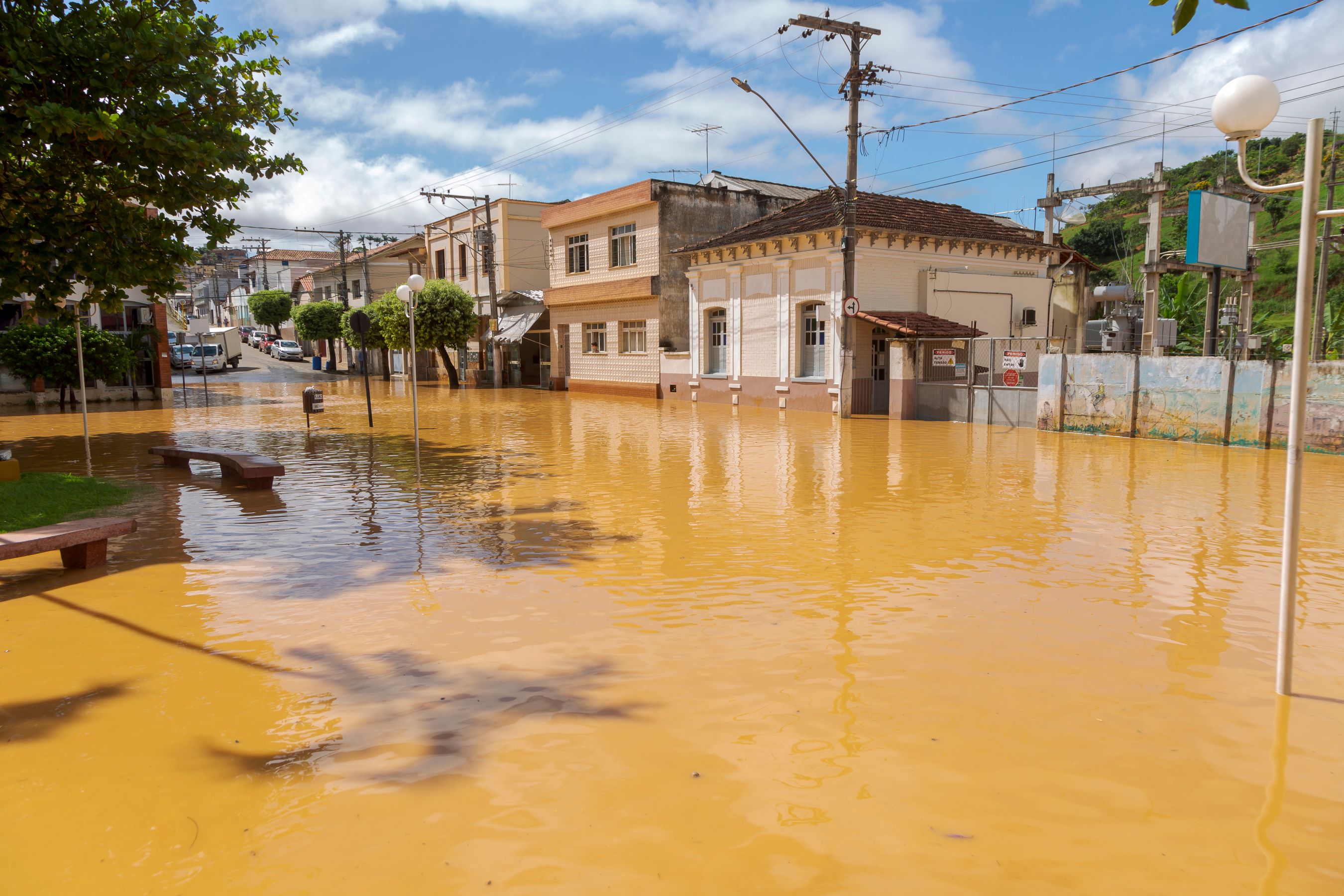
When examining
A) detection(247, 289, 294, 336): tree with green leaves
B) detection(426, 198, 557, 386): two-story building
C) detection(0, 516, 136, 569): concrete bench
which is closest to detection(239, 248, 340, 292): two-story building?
detection(247, 289, 294, 336): tree with green leaves

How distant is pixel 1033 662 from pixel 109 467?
14272 mm

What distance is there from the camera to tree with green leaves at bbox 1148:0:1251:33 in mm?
2496

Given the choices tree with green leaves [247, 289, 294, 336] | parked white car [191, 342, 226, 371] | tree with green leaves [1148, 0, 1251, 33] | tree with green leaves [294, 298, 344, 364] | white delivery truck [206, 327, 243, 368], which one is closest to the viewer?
tree with green leaves [1148, 0, 1251, 33]

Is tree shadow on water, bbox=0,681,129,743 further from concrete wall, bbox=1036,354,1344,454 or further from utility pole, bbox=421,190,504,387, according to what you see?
utility pole, bbox=421,190,504,387

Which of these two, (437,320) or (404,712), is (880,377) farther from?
(437,320)

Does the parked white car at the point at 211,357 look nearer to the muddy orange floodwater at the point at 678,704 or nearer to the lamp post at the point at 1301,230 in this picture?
the muddy orange floodwater at the point at 678,704

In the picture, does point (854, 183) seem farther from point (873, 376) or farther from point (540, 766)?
point (540, 766)

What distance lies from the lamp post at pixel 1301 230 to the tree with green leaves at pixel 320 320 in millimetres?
58341

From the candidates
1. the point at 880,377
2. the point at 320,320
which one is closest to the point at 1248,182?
the point at 880,377

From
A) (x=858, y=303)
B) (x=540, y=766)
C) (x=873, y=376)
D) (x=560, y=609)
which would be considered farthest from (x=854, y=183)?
(x=540, y=766)

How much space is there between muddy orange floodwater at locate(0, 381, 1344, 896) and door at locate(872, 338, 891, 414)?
46.2 feet

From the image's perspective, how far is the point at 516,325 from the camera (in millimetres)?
40969

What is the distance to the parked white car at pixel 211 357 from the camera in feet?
172

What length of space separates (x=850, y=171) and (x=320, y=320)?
45.7 meters
